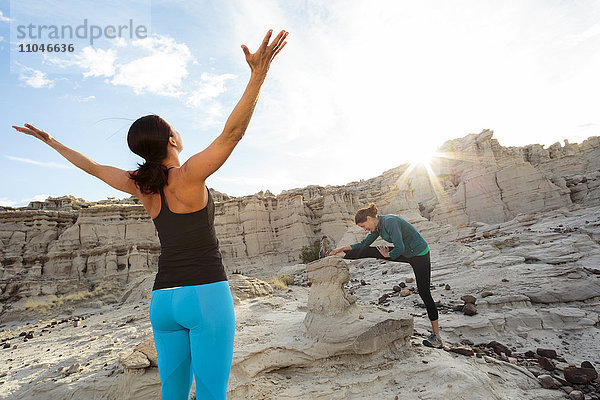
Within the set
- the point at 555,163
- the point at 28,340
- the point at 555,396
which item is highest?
the point at 555,163

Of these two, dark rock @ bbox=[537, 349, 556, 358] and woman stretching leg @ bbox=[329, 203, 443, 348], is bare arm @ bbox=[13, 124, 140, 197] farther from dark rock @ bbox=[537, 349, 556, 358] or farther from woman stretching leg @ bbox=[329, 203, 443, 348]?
dark rock @ bbox=[537, 349, 556, 358]

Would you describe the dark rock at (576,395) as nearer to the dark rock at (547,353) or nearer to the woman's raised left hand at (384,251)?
the dark rock at (547,353)

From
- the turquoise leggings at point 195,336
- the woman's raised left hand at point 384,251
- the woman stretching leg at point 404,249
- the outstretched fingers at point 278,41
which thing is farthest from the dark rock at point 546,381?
the outstretched fingers at point 278,41

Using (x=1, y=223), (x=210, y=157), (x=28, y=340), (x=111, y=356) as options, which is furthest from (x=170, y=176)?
(x=1, y=223)

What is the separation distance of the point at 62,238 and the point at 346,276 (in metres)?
27.1

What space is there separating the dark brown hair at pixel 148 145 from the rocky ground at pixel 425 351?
2816 mm

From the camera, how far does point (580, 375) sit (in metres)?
3.46

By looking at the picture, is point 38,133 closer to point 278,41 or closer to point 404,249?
point 278,41

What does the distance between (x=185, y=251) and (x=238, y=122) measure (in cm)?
75

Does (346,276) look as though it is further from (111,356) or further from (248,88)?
(111,356)

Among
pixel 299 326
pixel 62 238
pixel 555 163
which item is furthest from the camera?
pixel 555 163

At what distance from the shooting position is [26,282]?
701 inches

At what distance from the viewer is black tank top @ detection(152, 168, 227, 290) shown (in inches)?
62.9

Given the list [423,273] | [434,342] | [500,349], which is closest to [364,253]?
[423,273]
